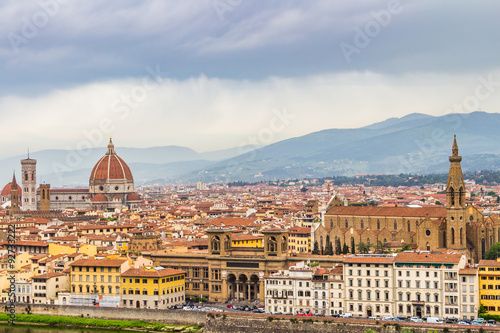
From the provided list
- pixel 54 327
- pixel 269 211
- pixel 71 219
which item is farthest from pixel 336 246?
pixel 71 219

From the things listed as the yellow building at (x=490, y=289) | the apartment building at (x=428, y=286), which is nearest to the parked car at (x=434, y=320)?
the apartment building at (x=428, y=286)

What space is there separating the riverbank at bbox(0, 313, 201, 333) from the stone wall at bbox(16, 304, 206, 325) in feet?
1.38

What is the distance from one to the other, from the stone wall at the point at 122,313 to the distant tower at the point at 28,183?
84154mm

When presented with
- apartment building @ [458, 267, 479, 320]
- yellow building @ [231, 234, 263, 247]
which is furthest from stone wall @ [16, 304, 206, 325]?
apartment building @ [458, 267, 479, 320]

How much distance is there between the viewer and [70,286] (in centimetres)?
5528

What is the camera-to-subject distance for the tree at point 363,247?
64.2m

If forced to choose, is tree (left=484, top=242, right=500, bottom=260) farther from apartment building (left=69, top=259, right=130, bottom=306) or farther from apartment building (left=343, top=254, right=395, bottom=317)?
apartment building (left=69, top=259, right=130, bottom=306)

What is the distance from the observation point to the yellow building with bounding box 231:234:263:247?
6313 cm

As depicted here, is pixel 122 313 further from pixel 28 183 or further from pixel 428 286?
pixel 28 183

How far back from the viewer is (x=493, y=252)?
196 ft

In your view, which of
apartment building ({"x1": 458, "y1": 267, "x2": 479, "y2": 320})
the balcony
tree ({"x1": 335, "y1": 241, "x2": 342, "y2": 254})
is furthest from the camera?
tree ({"x1": 335, "y1": 241, "x2": 342, "y2": 254})

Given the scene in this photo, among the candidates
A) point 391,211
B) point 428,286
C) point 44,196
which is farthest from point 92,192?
point 428,286

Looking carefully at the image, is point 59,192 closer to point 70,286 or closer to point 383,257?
point 70,286

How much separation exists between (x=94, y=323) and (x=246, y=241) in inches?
643
